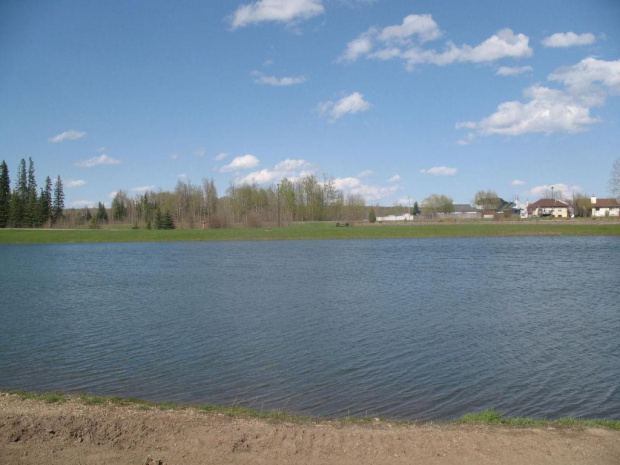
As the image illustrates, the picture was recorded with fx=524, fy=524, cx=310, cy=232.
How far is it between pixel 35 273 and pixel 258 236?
42.7 metres

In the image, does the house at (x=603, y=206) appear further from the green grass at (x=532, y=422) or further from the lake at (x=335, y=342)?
the green grass at (x=532, y=422)

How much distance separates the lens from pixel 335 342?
1279 cm

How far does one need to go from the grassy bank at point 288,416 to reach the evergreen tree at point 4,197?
117 m

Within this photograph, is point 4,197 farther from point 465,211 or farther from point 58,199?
point 465,211

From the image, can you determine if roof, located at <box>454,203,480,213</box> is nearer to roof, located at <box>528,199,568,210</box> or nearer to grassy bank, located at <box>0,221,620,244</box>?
roof, located at <box>528,199,568,210</box>

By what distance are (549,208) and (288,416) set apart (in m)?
151

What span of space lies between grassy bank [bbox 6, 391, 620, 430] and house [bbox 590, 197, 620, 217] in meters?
132

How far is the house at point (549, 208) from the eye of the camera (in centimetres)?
13712

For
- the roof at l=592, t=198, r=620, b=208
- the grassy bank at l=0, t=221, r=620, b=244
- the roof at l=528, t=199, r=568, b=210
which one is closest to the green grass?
the grassy bank at l=0, t=221, r=620, b=244

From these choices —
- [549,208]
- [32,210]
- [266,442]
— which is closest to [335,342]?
[266,442]

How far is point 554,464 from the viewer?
5586 mm

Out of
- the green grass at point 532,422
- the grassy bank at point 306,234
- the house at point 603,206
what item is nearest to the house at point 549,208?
the house at point 603,206

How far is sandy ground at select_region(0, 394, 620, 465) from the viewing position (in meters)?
5.77

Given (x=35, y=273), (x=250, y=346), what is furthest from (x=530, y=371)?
(x=35, y=273)
